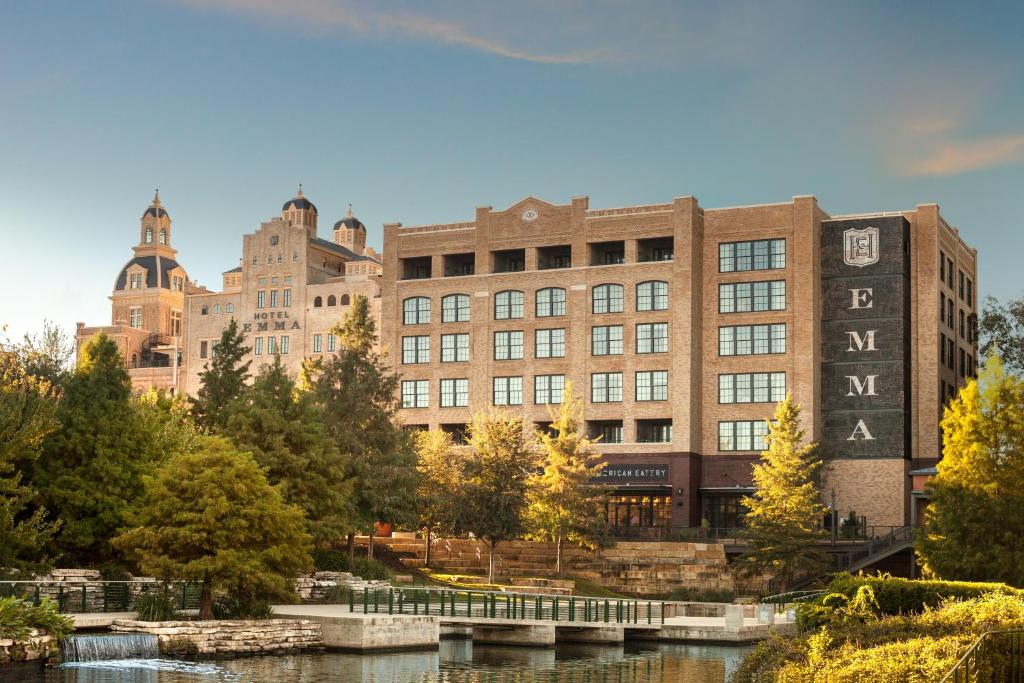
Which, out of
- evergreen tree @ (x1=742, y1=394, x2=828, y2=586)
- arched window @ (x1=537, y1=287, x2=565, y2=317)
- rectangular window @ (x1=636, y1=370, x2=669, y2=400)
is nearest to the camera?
evergreen tree @ (x1=742, y1=394, x2=828, y2=586)

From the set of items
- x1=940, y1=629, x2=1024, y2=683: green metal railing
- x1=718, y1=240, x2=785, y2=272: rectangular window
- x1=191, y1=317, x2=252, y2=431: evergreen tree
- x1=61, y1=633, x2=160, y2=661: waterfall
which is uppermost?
x1=718, y1=240, x2=785, y2=272: rectangular window

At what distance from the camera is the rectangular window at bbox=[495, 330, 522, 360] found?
8838 cm

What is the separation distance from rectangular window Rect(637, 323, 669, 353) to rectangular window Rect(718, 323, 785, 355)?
3304 millimetres

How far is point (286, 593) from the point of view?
4000 cm

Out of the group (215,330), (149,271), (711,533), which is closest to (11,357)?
(711,533)

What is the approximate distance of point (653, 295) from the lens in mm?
84312

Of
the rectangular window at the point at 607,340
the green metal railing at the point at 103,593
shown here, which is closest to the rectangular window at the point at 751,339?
the rectangular window at the point at 607,340

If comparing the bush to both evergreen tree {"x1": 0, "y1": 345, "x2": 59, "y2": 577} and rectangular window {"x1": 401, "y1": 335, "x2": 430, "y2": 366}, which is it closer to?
evergreen tree {"x1": 0, "y1": 345, "x2": 59, "y2": 577}

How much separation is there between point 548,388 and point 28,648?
55.8 m

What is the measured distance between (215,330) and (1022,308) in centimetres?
6575

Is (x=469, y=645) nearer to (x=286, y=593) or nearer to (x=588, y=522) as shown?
(x=286, y=593)

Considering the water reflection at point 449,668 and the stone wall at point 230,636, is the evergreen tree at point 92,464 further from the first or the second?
the water reflection at point 449,668

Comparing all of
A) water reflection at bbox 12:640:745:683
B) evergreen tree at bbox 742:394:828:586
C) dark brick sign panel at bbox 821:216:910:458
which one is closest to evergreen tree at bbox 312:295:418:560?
water reflection at bbox 12:640:745:683

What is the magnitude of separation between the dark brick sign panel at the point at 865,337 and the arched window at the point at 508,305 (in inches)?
747
